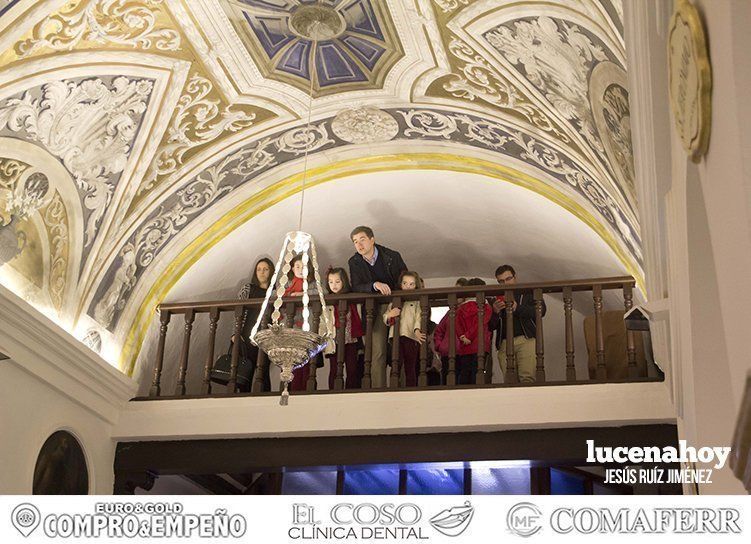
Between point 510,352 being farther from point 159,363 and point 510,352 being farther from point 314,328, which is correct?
point 159,363

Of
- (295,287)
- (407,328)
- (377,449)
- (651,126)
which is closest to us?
(651,126)

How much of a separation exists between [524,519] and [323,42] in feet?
18.7

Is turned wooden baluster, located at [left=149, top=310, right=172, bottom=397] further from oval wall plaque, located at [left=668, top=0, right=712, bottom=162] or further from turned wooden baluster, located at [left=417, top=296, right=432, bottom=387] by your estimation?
oval wall plaque, located at [left=668, top=0, right=712, bottom=162]

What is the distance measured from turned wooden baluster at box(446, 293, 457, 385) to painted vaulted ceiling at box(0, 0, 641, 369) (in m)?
1.71

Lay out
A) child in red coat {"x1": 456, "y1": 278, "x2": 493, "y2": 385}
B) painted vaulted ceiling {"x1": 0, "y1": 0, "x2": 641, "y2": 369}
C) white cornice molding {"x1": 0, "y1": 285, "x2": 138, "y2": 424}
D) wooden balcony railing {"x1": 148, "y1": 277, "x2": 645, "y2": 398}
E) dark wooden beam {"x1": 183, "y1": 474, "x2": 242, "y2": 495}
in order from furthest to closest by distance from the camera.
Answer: dark wooden beam {"x1": 183, "y1": 474, "x2": 242, "y2": 495}, child in red coat {"x1": 456, "y1": 278, "x2": 493, "y2": 385}, wooden balcony railing {"x1": 148, "y1": 277, "x2": 645, "y2": 398}, white cornice molding {"x1": 0, "y1": 285, "x2": 138, "y2": 424}, painted vaulted ceiling {"x1": 0, "y1": 0, "x2": 641, "y2": 369}

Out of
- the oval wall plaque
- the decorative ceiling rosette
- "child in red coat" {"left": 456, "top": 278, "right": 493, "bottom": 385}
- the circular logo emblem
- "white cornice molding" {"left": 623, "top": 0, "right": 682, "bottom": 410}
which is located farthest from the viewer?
"child in red coat" {"left": 456, "top": 278, "right": 493, "bottom": 385}

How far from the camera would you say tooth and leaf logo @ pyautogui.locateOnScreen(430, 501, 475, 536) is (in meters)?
3.99

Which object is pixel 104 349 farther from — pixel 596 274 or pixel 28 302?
pixel 596 274

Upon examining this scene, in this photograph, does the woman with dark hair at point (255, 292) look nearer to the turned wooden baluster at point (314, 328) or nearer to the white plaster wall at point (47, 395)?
the turned wooden baluster at point (314, 328)

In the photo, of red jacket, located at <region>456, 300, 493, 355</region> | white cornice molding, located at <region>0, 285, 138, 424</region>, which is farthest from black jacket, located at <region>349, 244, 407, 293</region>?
white cornice molding, located at <region>0, 285, 138, 424</region>

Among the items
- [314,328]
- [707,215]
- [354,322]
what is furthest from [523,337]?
[707,215]

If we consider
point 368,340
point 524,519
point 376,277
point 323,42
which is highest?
point 323,42

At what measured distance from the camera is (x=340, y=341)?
9031 millimetres

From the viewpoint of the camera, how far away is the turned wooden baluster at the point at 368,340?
8.81m
